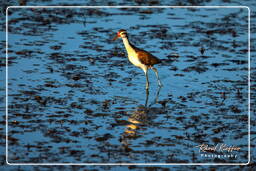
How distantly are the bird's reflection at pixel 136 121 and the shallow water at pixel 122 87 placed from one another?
0.07 feet

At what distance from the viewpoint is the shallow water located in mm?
11016

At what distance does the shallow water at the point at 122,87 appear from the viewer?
11.0 meters

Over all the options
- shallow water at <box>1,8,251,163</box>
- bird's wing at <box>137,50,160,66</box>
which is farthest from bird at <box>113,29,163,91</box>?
shallow water at <box>1,8,251,163</box>

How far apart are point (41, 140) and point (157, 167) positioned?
2155 mm

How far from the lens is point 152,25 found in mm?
20188

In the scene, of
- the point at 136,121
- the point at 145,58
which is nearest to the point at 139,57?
the point at 145,58

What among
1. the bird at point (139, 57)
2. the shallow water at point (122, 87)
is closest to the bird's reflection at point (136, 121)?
the shallow water at point (122, 87)

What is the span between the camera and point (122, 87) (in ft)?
47.8

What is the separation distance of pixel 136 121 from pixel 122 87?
89.5 inches

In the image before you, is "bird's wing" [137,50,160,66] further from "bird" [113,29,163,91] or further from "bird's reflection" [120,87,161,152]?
"bird's reflection" [120,87,161,152]

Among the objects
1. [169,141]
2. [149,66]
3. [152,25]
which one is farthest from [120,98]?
[152,25]

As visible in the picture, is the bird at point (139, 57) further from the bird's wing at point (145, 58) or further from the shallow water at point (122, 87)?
the shallow water at point (122, 87)

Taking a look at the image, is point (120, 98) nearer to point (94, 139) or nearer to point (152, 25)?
point (94, 139)

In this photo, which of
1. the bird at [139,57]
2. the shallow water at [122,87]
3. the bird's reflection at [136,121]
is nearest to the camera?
the shallow water at [122,87]
